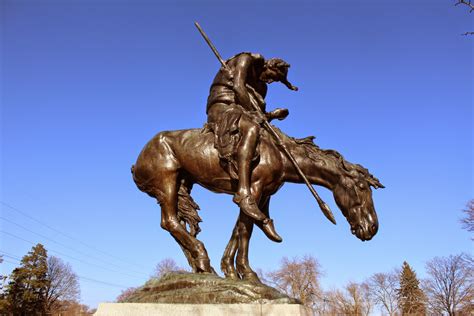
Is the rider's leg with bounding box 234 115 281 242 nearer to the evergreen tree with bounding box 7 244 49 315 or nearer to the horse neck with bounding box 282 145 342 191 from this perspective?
the horse neck with bounding box 282 145 342 191

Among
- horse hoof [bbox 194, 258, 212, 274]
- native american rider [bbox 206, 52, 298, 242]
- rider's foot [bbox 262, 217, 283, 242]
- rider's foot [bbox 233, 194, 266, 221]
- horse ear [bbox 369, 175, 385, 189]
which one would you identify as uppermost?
native american rider [bbox 206, 52, 298, 242]

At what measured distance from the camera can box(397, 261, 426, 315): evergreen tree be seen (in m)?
43.5

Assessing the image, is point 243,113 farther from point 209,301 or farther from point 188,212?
point 209,301

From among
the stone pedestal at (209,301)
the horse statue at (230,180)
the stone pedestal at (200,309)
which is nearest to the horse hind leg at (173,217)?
the horse statue at (230,180)

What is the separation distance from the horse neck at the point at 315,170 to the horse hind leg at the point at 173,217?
1.68 meters

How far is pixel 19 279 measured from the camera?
129 feet

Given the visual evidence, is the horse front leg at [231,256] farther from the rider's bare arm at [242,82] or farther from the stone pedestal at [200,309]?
the rider's bare arm at [242,82]

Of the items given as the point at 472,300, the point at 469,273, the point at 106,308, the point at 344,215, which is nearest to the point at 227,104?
the point at 344,215

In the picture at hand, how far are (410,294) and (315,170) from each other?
47636 millimetres

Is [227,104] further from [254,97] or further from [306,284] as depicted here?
[306,284]

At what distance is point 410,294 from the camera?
48500mm

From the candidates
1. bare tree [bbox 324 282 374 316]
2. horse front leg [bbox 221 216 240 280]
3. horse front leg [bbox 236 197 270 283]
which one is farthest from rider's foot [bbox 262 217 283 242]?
bare tree [bbox 324 282 374 316]

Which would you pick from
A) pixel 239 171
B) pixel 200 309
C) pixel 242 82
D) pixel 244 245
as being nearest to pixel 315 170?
pixel 239 171

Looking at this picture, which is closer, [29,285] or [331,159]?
[331,159]
